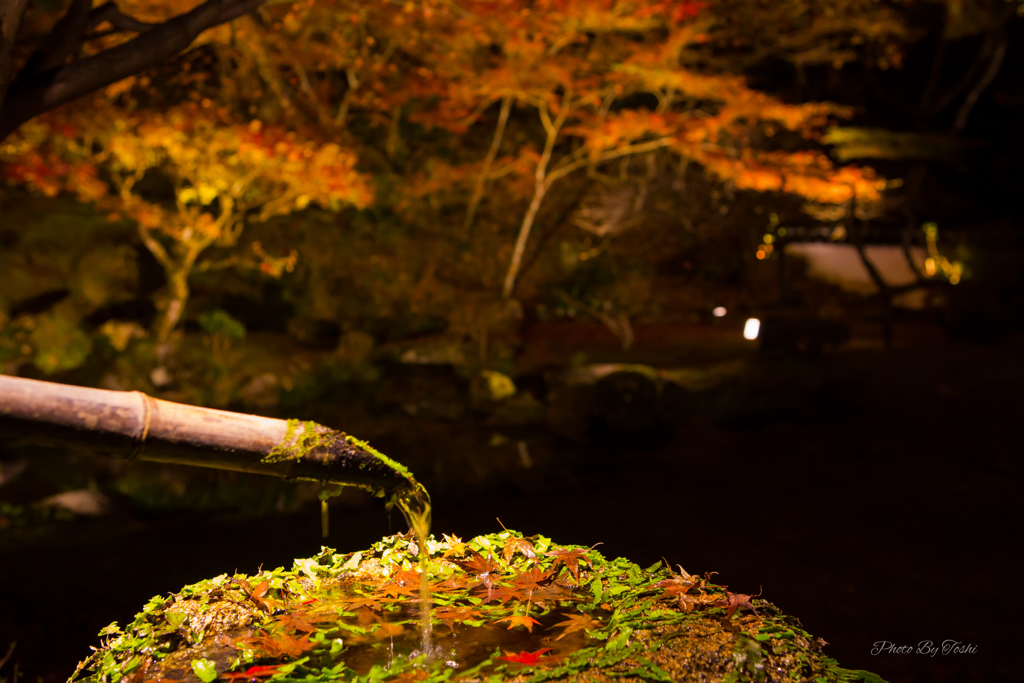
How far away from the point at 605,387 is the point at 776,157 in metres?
5.99

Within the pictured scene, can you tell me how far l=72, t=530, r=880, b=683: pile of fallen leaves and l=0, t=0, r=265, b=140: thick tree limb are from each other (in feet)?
10.3

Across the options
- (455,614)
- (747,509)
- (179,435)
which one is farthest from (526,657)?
(747,509)

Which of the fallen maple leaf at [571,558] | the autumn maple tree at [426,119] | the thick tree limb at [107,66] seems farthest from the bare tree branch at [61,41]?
the fallen maple leaf at [571,558]

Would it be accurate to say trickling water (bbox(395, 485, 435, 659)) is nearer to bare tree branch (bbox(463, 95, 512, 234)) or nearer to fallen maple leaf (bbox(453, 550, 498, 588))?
fallen maple leaf (bbox(453, 550, 498, 588))

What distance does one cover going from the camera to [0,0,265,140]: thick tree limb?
12.6ft

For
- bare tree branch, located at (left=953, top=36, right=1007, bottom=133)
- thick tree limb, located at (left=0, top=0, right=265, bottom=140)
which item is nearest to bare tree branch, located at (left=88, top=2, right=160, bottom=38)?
thick tree limb, located at (left=0, top=0, right=265, bottom=140)

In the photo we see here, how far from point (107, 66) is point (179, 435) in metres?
3.16

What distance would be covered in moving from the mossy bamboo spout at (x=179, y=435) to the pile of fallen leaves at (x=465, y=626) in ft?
1.82

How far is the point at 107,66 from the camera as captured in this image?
405 cm

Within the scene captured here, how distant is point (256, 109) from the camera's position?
1225cm

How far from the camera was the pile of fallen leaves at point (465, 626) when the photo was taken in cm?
205

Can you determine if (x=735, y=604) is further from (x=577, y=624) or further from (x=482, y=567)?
(x=482, y=567)

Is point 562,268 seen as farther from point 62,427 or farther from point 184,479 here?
point 62,427

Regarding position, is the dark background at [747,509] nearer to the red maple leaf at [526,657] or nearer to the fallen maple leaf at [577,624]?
the fallen maple leaf at [577,624]
